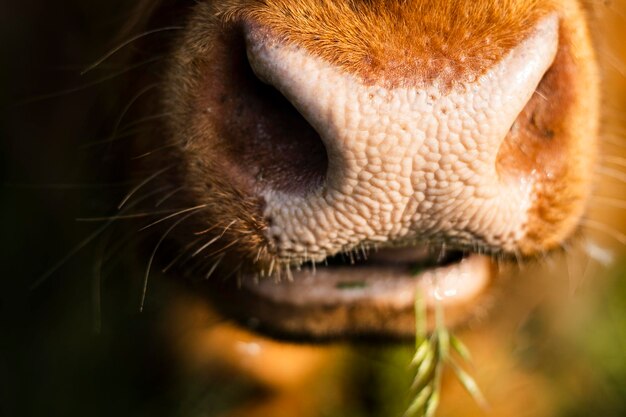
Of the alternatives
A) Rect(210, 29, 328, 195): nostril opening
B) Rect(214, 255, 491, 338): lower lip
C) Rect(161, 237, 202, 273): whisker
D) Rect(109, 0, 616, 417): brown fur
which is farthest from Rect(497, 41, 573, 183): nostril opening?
Rect(161, 237, 202, 273): whisker

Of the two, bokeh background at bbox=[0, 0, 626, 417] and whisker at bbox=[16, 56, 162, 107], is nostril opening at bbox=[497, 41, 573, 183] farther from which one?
bokeh background at bbox=[0, 0, 626, 417]

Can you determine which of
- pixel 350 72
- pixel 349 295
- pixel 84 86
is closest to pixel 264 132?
pixel 350 72

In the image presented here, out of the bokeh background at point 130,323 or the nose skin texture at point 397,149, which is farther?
the bokeh background at point 130,323

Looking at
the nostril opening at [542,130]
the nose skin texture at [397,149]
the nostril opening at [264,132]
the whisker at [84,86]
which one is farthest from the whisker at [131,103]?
the nostril opening at [542,130]

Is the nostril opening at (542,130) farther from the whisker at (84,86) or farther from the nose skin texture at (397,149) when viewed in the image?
the whisker at (84,86)

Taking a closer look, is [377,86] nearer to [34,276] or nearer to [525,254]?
[525,254]

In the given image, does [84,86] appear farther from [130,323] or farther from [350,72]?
[130,323]

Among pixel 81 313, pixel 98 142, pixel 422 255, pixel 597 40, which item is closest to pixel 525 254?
pixel 422 255
